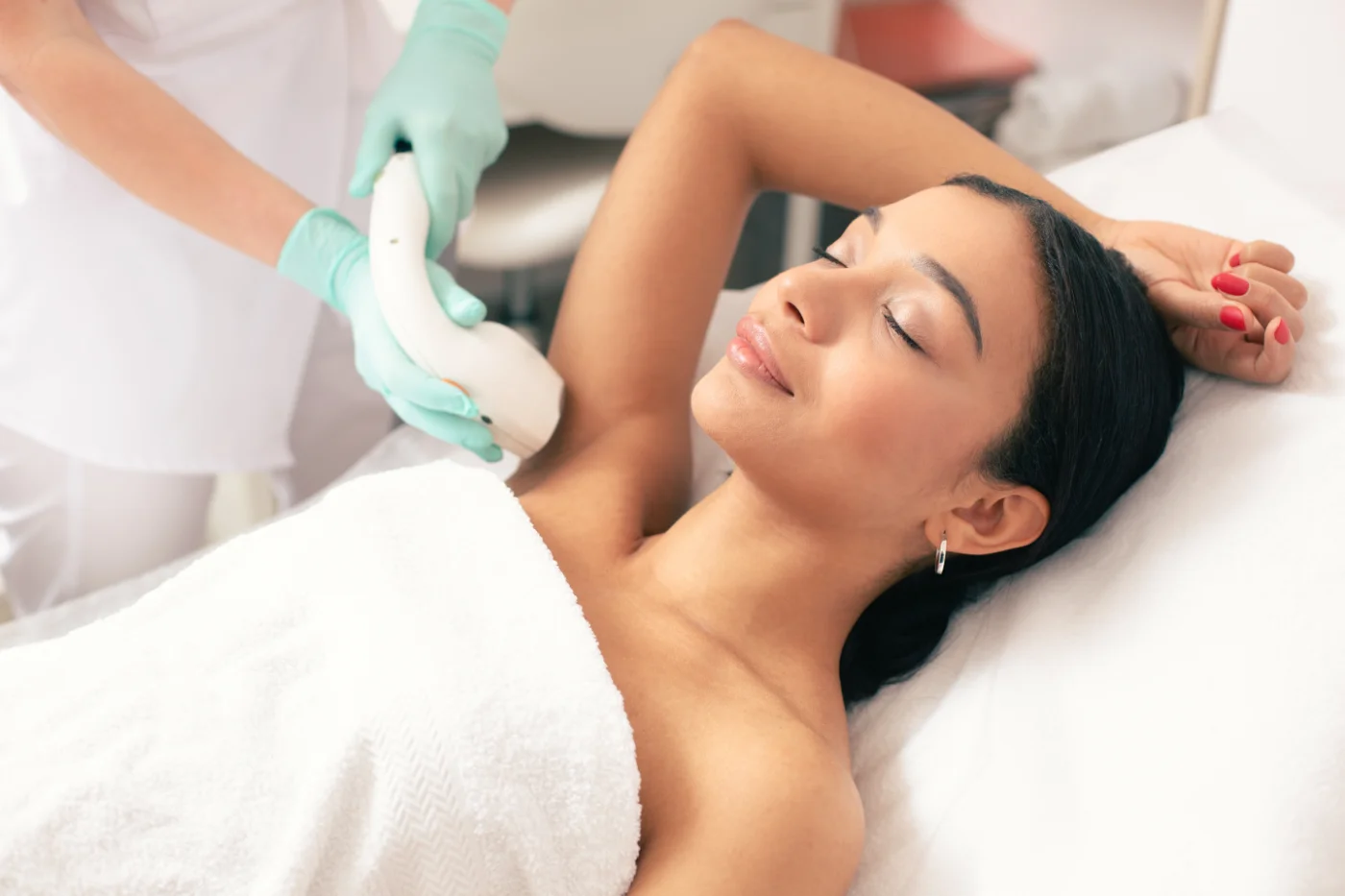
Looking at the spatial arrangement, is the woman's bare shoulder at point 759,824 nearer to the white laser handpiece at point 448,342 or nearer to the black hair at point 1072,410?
the black hair at point 1072,410

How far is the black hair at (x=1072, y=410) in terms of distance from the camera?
104 centimetres

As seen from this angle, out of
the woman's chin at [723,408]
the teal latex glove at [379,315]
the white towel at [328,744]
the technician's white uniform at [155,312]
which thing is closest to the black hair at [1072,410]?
the woman's chin at [723,408]

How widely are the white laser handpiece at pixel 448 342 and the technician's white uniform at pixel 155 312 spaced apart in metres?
0.31

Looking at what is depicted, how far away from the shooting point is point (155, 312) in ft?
4.63

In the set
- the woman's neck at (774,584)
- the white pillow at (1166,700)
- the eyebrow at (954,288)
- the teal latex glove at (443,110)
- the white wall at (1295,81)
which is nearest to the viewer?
the white pillow at (1166,700)

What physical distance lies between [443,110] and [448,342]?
284 millimetres

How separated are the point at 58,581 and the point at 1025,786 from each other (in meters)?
1.15

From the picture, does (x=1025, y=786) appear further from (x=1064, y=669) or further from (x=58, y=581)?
(x=58, y=581)

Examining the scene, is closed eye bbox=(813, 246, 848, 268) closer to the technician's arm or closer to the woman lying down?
the woman lying down

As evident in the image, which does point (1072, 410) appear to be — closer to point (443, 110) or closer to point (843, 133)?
point (843, 133)

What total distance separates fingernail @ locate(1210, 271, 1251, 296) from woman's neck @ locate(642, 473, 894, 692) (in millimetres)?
389

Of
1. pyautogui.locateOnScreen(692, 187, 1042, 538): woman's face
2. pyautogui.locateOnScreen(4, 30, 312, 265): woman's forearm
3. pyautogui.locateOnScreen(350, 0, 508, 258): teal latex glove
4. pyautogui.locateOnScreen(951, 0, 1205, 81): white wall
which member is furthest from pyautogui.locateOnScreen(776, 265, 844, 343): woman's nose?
pyautogui.locateOnScreen(951, 0, 1205, 81): white wall

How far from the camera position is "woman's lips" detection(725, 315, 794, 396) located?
1038mm

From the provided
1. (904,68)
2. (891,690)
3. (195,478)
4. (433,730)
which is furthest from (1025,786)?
(904,68)
